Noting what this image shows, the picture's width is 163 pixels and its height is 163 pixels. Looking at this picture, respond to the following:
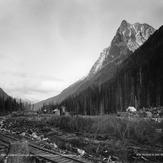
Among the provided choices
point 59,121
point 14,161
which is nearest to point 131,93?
point 59,121

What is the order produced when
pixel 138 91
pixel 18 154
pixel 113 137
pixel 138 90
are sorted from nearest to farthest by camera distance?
1. pixel 18 154
2. pixel 113 137
3. pixel 138 91
4. pixel 138 90

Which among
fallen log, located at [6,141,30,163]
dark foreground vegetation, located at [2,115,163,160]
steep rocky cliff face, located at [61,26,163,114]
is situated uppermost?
steep rocky cliff face, located at [61,26,163,114]

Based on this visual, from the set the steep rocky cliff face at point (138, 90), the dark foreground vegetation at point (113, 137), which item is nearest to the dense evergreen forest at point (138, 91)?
the steep rocky cliff face at point (138, 90)

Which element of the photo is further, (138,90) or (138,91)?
(138,90)

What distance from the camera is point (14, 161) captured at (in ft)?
22.7

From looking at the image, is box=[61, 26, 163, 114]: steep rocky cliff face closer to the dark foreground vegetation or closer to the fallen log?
the dark foreground vegetation

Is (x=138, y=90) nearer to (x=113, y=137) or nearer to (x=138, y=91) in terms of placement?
(x=138, y=91)

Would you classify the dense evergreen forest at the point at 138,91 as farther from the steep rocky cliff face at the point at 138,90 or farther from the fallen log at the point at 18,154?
the fallen log at the point at 18,154

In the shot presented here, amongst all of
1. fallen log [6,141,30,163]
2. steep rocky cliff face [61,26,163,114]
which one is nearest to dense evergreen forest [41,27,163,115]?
steep rocky cliff face [61,26,163,114]

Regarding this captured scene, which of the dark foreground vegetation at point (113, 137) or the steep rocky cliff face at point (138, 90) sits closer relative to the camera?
the dark foreground vegetation at point (113, 137)

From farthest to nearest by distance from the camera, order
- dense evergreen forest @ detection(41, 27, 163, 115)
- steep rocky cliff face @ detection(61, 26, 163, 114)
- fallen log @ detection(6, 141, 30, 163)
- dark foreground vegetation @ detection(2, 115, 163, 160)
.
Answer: steep rocky cliff face @ detection(61, 26, 163, 114) → dense evergreen forest @ detection(41, 27, 163, 115) → dark foreground vegetation @ detection(2, 115, 163, 160) → fallen log @ detection(6, 141, 30, 163)

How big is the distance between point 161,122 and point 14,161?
2020cm

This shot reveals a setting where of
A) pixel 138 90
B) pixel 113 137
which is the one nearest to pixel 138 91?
pixel 138 90

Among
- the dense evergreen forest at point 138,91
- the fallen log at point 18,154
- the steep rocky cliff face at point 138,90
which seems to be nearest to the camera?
the fallen log at point 18,154
